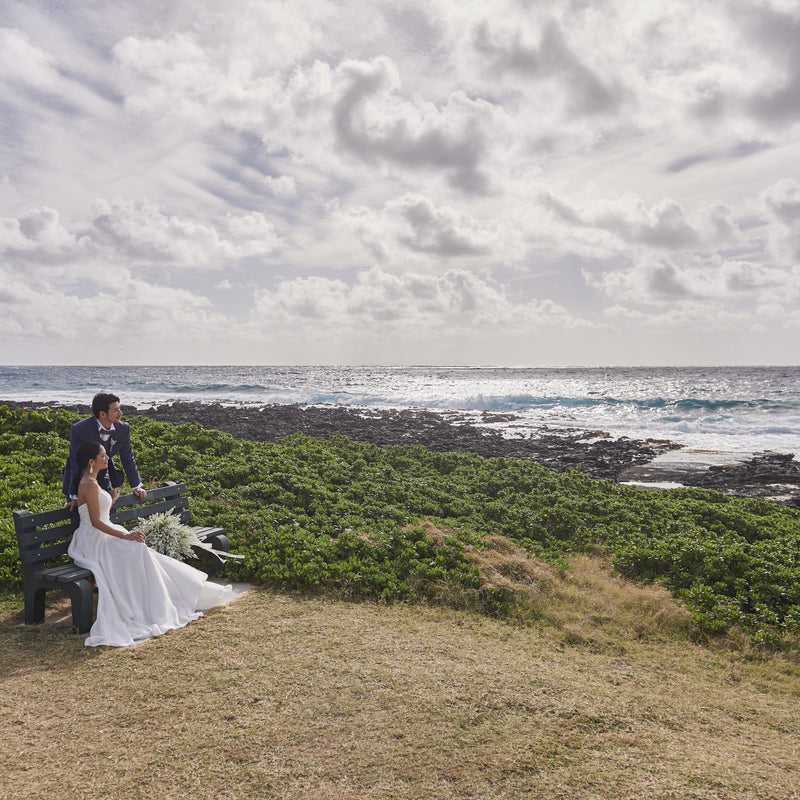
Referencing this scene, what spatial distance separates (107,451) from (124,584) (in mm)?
1822

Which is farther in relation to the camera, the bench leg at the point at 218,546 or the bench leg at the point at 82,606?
the bench leg at the point at 218,546

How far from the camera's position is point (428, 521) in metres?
10.5

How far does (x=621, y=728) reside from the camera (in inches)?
184

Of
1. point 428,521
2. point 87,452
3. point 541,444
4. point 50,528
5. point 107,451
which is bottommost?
point 541,444

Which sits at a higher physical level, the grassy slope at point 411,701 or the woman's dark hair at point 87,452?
the woman's dark hair at point 87,452

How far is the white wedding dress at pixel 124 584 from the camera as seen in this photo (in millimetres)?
6168

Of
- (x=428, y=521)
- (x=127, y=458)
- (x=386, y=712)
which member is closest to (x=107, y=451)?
(x=127, y=458)

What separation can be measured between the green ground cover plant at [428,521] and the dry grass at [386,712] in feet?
2.84

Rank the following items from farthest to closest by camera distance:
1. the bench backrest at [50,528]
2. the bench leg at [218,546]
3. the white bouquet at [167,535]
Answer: the bench leg at [218,546] → the white bouquet at [167,535] → the bench backrest at [50,528]

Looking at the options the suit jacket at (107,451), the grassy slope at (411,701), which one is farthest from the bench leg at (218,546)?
the suit jacket at (107,451)

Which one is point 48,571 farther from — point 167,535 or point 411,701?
point 411,701

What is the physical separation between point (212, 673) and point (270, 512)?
15.6ft

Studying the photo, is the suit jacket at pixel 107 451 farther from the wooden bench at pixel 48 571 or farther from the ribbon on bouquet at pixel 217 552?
the ribbon on bouquet at pixel 217 552

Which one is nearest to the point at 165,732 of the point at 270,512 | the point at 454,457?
the point at 270,512
